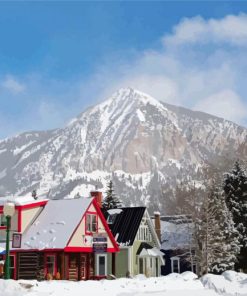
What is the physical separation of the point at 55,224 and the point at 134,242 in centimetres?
1661

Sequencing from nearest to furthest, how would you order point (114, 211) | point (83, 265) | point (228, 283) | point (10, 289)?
point (10, 289)
point (228, 283)
point (83, 265)
point (114, 211)

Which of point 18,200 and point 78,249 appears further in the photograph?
point 18,200

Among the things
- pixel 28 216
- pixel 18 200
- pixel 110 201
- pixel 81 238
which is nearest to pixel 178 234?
pixel 110 201

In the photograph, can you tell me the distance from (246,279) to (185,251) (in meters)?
32.1

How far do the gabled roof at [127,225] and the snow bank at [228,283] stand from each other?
2636cm

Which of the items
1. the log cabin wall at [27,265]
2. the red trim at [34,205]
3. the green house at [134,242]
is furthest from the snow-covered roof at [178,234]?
the log cabin wall at [27,265]

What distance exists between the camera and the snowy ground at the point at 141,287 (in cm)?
2392

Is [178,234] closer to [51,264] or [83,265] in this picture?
[83,265]

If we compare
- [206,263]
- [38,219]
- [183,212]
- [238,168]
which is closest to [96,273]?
[38,219]

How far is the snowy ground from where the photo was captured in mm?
23922

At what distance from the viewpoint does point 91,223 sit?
153 ft

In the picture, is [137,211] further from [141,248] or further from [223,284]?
[223,284]

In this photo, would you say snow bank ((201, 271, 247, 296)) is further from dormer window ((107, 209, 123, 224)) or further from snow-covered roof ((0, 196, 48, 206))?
dormer window ((107, 209, 123, 224))

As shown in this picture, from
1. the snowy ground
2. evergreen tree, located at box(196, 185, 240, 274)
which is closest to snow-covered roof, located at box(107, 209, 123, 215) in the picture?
evergreen tree, located at box(196, 185, 240, 274)
